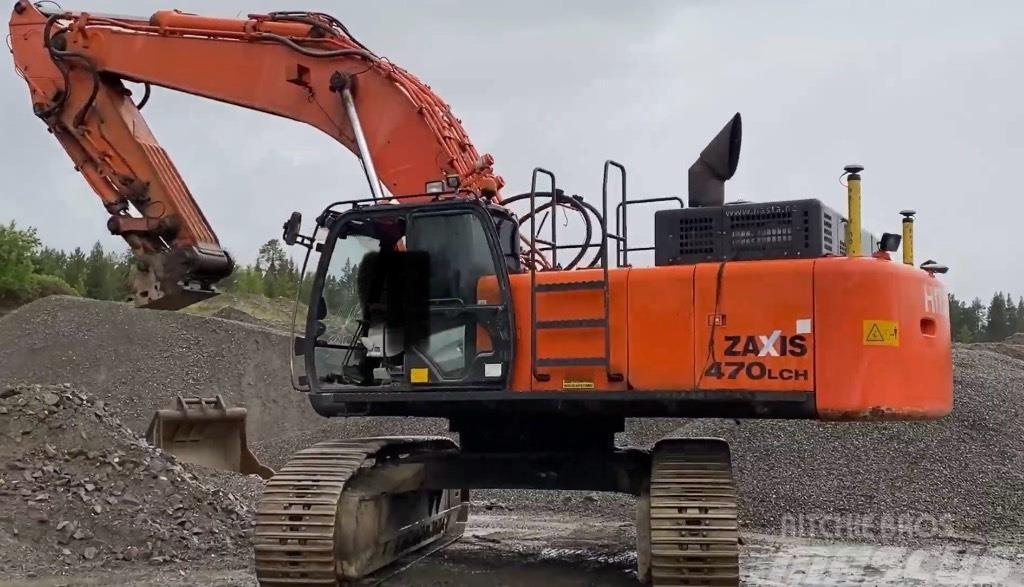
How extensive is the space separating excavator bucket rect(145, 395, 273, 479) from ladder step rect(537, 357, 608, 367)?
6798 mm

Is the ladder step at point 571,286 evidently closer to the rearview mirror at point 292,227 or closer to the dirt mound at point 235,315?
the rearview mirror at point 292,227

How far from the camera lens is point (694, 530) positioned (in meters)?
5.80

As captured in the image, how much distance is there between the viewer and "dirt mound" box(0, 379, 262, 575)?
7.92 m

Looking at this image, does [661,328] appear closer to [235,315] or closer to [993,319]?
[235,315]

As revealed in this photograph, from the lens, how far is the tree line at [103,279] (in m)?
39.3

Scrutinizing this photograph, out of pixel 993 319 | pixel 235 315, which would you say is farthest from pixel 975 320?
pixel 235 315

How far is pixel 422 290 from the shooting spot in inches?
259

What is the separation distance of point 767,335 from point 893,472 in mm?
6948

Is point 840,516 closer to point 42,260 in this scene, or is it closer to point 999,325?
point 42,260

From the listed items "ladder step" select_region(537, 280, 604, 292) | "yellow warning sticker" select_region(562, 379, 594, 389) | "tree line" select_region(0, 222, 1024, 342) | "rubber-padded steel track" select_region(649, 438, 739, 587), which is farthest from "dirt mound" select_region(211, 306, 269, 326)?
"rubber-padded steel track" select_region(649, 438, 739, 587)

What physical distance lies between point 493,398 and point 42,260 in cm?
4494

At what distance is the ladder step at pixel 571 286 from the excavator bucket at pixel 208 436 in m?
6.80

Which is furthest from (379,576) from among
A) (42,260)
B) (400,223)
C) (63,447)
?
(42,260)

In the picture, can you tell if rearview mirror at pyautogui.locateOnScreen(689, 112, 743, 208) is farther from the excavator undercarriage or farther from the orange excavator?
the excavator undercarriage
